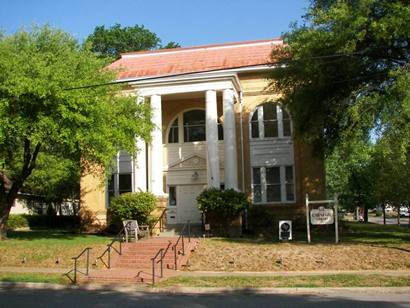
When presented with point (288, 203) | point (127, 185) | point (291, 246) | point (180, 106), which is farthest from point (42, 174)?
point (291, 246)

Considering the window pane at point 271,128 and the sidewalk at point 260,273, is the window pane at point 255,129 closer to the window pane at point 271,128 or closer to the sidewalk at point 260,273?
the window pane at point 271,128

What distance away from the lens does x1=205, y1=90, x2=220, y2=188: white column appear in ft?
83.1

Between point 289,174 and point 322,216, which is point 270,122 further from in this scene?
point 322,216

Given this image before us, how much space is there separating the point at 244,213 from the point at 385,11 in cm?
1122

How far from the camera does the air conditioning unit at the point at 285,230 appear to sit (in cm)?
2134

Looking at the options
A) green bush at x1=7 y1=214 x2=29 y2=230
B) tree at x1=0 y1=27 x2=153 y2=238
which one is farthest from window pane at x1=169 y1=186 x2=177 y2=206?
green bush at x1=7 y1=214 x2=29 y2=230

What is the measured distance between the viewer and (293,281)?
47.3 feet

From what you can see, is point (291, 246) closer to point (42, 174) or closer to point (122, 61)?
point (122, 61)

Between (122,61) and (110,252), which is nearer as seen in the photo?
(110,252)

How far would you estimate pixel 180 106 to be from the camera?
3012 centimetres

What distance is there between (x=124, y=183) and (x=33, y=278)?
48.5 feet

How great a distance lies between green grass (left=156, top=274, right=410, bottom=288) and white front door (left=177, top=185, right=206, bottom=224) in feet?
45.2

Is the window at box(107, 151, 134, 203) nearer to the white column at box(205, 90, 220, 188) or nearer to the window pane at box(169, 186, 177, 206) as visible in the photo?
the window pane at box(169, 186, 177, 206)

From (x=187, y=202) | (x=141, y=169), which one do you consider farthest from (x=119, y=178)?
(x=187, y=202)
